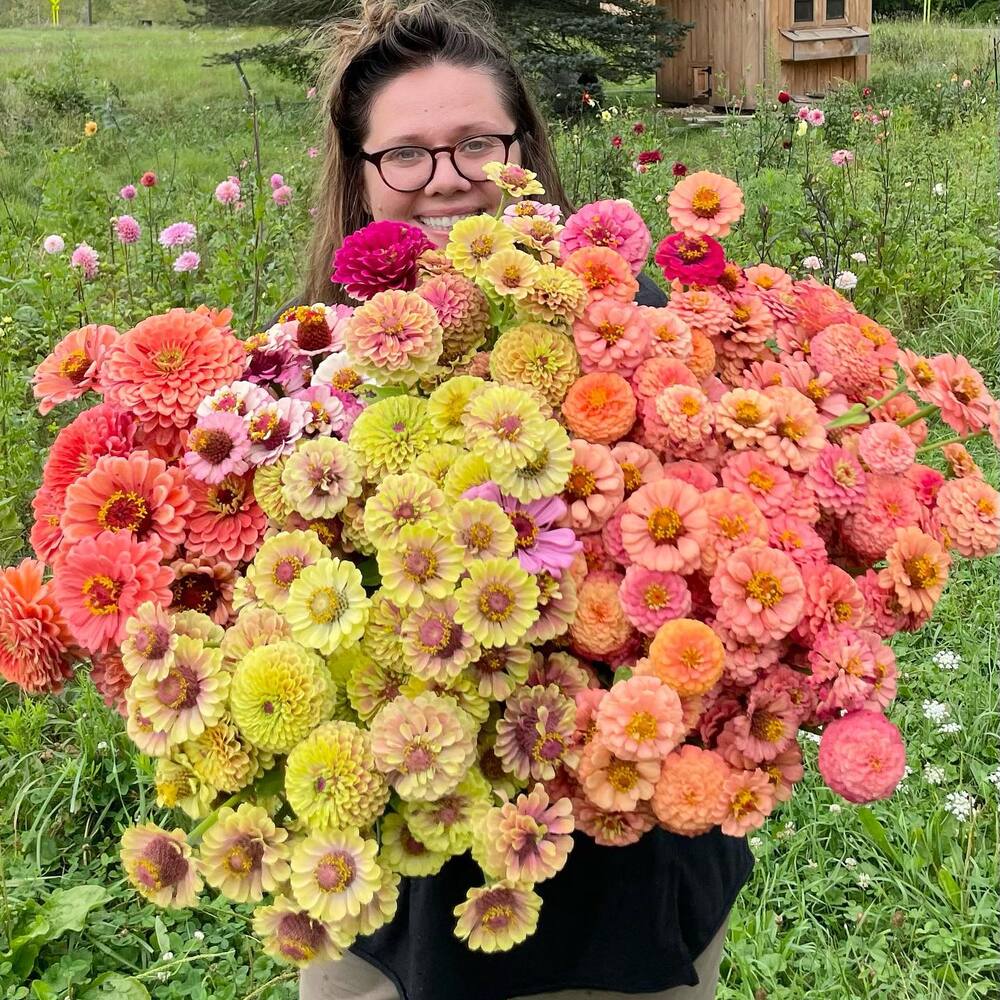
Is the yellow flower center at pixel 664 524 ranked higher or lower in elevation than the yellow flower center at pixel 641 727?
higher

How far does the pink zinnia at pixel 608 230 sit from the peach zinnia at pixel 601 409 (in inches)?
7.2

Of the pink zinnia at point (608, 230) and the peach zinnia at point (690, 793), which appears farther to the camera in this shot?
the pink zinnia at point (608, 230)

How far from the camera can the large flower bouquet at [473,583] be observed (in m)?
0.72

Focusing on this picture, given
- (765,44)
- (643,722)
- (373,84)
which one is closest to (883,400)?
(643,722)

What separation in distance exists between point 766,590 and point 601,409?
193 millimetres

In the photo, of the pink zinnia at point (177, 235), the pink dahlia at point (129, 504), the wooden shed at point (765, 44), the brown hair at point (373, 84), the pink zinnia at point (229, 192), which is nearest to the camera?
the pink dahlia at point (129, 504)

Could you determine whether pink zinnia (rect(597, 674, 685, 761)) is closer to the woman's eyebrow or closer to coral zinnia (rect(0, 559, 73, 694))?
coral zinnia (rect(0, 559, 73, 694))

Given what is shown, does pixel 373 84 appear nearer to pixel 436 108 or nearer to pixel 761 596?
pixel 436 108

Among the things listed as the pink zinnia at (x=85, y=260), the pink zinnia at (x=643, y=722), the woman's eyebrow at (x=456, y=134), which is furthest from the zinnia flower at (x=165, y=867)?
the pink zinnia at (x=85, y=260)

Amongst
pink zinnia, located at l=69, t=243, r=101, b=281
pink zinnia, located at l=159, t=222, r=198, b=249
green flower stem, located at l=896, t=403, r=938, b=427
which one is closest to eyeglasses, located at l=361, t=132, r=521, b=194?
green flower stem, located at l=896, t=403, r=938, b=427

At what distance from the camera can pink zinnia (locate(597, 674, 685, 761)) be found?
69 centimetres

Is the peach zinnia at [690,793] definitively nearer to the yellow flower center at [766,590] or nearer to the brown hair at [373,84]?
the yellow flower center at [766,590]

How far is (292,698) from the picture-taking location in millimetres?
705

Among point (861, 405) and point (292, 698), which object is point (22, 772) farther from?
point (861, 405)
